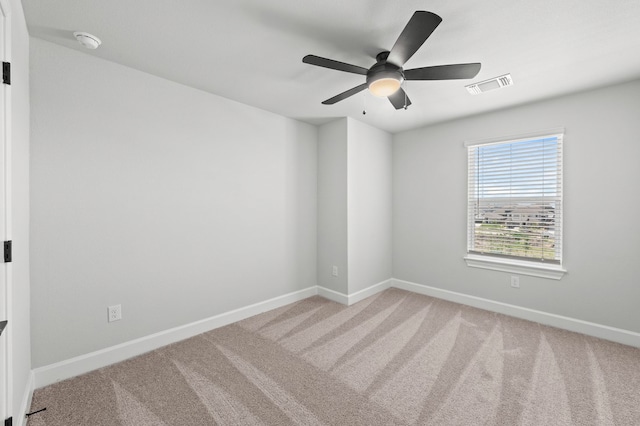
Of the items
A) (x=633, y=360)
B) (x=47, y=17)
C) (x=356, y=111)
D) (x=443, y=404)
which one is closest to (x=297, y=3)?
(x=47, y=17)

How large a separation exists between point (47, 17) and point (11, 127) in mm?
879

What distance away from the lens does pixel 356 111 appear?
341 centimetres

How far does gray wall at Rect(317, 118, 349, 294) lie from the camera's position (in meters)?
3.68

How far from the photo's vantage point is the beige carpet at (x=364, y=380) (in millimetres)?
1729

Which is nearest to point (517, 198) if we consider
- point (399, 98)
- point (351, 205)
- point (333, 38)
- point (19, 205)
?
point (351, 205)

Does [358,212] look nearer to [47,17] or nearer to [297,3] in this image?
[297,3]

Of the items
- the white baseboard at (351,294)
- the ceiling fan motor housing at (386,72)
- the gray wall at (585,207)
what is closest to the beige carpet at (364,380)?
the gray wall at (585,207)

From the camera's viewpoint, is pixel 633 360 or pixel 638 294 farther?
pixel 638 294

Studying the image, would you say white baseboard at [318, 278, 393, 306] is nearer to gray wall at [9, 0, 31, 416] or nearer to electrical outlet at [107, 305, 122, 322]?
electrical outlet at [107, 305, 122, 322]

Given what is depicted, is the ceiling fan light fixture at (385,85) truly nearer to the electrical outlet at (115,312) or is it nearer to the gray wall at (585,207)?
the gray wall at (585,207)

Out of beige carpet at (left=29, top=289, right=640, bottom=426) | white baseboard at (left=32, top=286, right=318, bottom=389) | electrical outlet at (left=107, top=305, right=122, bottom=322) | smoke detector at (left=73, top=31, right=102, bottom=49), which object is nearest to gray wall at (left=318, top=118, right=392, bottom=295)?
beige carpet at (left=29, top=289, right=640, bottom=426)

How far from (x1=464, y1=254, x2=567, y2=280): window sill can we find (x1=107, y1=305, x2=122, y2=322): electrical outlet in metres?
3.83

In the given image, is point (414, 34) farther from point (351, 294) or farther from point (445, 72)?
point (351, 294)

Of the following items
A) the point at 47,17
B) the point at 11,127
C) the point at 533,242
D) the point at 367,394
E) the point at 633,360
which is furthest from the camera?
the point at 533,242
